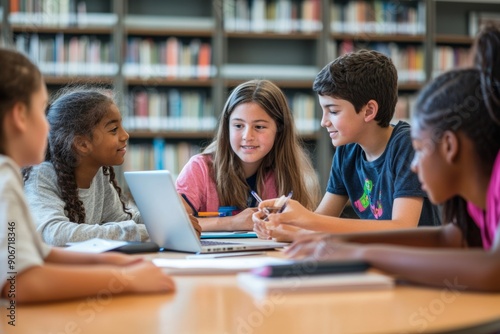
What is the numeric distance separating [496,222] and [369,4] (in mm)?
3888

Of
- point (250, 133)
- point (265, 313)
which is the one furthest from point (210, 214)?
point (265, 313)

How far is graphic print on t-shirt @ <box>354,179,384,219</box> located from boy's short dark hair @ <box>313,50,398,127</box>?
0.20 meters

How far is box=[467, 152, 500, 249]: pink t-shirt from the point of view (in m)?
1.03

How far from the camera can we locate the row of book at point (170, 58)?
4414 mm

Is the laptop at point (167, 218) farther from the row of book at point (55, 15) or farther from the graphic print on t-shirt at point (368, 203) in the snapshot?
the row of book at point (55, 15)

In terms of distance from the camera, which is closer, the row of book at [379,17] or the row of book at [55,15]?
the row of book at [55,15]

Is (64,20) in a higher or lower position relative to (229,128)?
higher

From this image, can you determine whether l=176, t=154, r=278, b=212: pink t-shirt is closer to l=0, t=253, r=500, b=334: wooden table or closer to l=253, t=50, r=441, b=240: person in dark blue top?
l=253, t=50, r=441, b=240: person in dark blue top

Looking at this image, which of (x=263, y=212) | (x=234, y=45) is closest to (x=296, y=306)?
(x=263, y=212)

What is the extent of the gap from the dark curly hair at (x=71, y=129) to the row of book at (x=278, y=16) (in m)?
2.66

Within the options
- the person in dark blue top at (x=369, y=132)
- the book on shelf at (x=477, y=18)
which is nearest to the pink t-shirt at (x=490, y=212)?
the person in dark blue top at (x=369, y=132)

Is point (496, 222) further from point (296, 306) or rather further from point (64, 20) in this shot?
point (64, 20)

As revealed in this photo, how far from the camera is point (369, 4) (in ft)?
15.4

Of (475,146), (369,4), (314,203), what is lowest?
(314,203)
